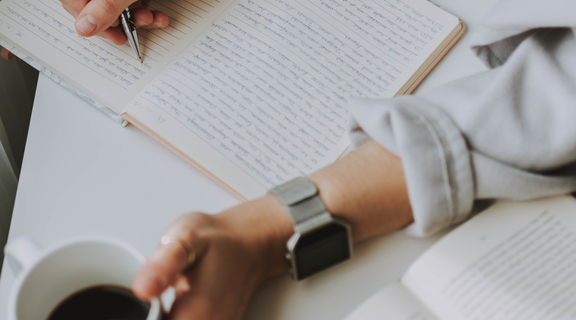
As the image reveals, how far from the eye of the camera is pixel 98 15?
1.80 ft

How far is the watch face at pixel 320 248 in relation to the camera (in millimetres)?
425

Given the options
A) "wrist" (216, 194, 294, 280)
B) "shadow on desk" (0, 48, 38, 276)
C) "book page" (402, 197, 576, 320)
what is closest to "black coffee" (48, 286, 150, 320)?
"wrist" (216, 194, 294, 280)

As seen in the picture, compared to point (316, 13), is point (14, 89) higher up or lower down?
lower down

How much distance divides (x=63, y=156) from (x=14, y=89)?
0.33 m

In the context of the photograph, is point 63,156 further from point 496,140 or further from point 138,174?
point 496,140

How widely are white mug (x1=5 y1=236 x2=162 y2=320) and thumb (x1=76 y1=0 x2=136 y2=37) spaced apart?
295 mm

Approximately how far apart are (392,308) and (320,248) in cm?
9

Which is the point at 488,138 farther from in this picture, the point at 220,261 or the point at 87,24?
the point at 87,24

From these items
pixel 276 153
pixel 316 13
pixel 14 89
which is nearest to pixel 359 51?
pixel 316 13

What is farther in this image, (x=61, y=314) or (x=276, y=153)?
(x=276, y=153)

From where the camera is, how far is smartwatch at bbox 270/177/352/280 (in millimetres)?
425

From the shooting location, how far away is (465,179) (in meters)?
0.43

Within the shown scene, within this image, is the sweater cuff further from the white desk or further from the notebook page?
the notebook page

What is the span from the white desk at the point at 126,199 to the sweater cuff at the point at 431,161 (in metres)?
0.06
